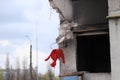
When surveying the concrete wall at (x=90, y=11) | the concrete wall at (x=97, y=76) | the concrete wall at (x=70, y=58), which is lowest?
the concrete wall at (x=97, y=76)

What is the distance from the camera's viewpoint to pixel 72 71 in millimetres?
9172

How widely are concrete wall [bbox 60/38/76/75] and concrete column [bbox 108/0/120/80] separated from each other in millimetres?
1291

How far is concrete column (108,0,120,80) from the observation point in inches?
319

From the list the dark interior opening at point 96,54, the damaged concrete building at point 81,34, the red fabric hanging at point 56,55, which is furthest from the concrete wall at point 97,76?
the dark interior opening at point 96,54

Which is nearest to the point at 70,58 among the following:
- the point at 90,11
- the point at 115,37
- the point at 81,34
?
the point at 81,34

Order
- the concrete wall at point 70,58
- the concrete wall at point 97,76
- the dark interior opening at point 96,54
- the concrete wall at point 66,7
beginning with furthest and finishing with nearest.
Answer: the dark interior opening at point 96,54 → the concrete wall at point 66,7 → the concrete wall at point 70,58 → the concrete wall at point 97,76

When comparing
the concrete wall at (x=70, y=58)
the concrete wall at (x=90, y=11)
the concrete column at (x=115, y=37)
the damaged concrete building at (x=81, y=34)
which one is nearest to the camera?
the concrete column at (x=115, y=37)

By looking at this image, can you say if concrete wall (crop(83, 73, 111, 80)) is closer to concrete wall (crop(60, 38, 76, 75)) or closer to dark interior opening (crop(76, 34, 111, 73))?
concrete wall (crop(60, 38, 76, 75))

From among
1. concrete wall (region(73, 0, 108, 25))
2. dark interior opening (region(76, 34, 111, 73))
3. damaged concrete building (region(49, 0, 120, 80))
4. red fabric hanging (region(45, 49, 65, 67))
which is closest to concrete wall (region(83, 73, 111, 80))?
damaged concrete building (region(49, 0, 120, 80))

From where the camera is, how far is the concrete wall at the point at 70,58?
9.20 m

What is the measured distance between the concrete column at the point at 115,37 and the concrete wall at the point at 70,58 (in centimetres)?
129

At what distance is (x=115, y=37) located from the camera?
820cm

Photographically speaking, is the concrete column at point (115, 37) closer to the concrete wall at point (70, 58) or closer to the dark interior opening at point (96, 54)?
the concrete wall at point (70, 58)

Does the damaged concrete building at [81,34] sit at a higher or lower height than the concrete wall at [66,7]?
lower
